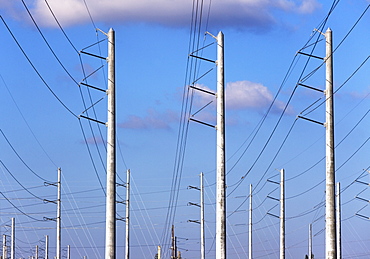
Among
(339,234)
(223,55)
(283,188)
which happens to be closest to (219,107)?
(223,55)

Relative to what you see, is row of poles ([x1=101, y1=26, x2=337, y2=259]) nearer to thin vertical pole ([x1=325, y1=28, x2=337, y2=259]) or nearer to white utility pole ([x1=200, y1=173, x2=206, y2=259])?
thin vertical pole ([x1=325, y1=28, x2=337, y2=259])

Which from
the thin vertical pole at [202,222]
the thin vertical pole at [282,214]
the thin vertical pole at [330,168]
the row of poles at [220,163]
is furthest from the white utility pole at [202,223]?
the thin vertical pole at [330,168]

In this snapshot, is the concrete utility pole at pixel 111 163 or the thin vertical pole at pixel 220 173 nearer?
the concrete utility pole at pixel 111 163

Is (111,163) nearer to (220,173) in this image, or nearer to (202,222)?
(220,173)

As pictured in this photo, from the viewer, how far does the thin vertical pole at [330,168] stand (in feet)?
98.0

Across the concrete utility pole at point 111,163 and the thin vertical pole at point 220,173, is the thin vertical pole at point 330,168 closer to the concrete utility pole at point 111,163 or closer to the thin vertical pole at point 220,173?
the thin vertical pole at point 220,173

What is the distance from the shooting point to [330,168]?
1201 inches

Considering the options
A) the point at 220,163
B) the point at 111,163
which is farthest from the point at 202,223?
the point at 111,163

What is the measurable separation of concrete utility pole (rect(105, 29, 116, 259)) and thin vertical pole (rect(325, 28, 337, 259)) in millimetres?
7112

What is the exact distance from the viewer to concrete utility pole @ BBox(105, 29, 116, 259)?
3028cm

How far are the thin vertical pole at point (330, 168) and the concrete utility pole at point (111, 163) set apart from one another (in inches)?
280

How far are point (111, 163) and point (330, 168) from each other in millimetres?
7385

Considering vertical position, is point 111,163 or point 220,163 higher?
point 220,163

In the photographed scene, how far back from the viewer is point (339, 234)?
68375mm
